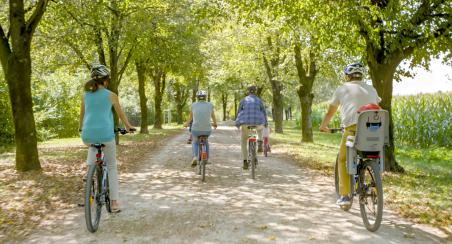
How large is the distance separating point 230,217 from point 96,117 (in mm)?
2396

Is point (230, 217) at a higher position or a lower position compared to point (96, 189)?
lower

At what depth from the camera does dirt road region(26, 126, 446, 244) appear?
5168 mm

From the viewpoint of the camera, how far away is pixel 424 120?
20094 mm

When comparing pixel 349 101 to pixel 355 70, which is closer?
pixel 349 101

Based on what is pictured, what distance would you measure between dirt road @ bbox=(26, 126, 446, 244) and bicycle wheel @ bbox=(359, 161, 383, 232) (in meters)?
0.16

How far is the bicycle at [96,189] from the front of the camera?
5211 millimetres

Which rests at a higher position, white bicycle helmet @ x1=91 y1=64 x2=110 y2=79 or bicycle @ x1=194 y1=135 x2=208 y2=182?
white bicycle helmet @ x1=91 y1=64 x2=110 y2=79

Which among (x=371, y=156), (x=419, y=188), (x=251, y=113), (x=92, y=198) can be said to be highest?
(x=251, y=113)

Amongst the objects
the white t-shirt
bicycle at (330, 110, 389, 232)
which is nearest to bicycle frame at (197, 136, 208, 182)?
the white t-shirt

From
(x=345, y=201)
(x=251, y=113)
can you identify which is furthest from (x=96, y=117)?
(x=251, y=113)

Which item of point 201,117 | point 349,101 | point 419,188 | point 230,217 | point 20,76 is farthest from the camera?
point 20,76

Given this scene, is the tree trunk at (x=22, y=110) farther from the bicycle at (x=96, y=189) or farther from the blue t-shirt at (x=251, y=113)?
the bicycle at (x=96, y=189)

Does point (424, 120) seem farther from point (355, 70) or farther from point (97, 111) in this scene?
point (97, 111)

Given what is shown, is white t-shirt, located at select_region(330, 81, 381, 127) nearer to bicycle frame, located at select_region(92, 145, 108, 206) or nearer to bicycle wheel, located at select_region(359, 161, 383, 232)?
bicycle wheel, located at select_region(359, 161, 383, 232)
